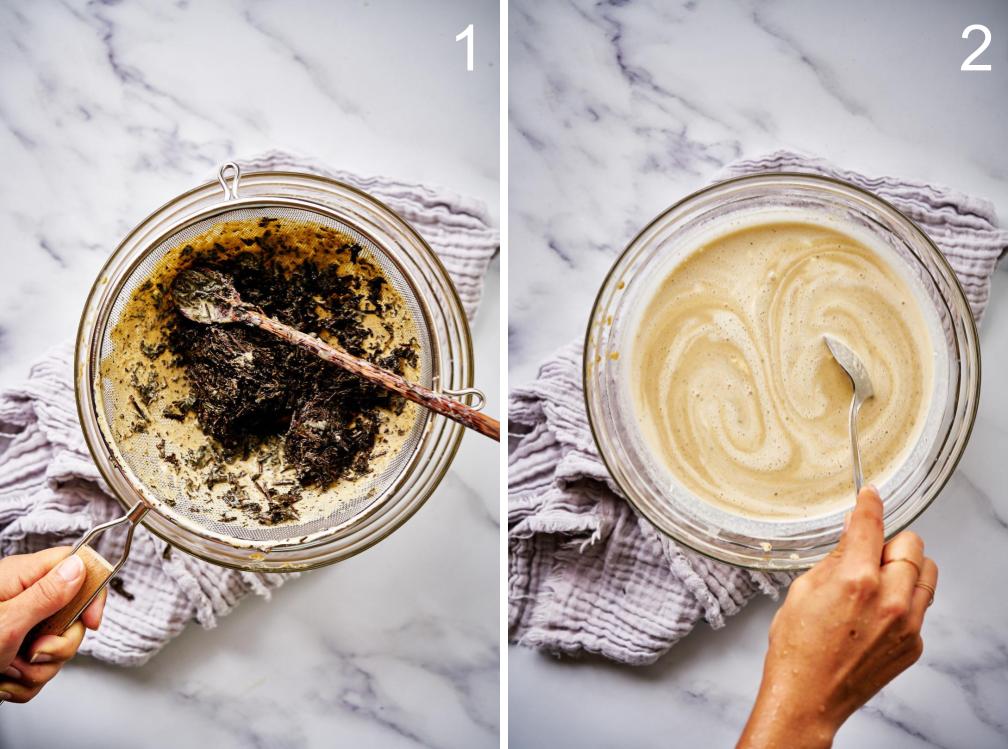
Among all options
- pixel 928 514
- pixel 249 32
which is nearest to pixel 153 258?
pixel 249 32

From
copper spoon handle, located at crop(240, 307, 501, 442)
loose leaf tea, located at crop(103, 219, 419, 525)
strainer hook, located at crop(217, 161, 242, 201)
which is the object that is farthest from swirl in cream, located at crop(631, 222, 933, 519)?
strainer hook, located at crop(217, 161, 242, 201)

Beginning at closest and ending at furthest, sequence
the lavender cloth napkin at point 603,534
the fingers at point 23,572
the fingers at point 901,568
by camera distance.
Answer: the fingers at point 901,568 < the fingers at point 23,572 < the lavender cloth napkin at point 603,534

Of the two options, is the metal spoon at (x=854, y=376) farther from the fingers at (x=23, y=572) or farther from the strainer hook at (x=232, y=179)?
the fingers at (x=23, y=572)

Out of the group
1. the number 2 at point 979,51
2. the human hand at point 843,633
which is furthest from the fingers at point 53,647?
the number 2 at point 979,51

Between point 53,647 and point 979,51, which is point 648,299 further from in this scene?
point 53,647

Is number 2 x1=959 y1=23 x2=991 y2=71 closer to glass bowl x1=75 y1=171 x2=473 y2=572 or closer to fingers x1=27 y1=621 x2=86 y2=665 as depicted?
glass bowl x1=75 y1=171 x2=473 y2=572

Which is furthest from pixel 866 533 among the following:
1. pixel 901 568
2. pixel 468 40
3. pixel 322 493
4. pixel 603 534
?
pixel 468 40
